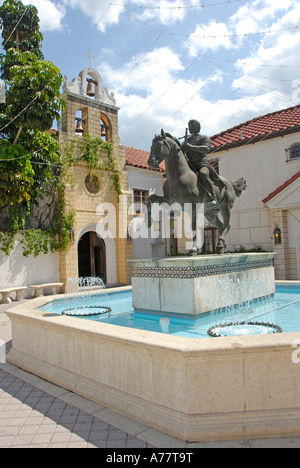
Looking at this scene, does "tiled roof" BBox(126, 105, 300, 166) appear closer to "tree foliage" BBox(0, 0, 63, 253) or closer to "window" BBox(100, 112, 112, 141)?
"window" BBox(100, 112, 112, 141)

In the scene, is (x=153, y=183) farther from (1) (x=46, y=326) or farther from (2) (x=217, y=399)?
(2) (x=217, y=399)

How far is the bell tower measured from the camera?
17078 millimetres

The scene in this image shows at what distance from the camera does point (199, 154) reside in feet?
25.0

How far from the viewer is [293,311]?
23.3 ft

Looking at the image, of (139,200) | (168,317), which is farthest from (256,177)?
(168,317)

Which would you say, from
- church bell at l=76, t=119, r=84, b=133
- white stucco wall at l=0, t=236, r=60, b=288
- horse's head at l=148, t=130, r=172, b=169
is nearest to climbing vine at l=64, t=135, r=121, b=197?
church bell at l=76, t=119, r=84, b=133

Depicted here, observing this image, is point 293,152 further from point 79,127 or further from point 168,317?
point 168,317

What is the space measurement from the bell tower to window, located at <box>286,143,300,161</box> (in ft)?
27.0

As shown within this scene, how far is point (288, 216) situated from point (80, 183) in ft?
32.1

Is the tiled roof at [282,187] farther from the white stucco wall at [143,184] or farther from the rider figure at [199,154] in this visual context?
the rider figure at [199,154]

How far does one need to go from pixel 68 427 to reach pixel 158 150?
16.3 ft

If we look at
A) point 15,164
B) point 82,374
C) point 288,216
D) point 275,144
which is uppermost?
point 275,144
